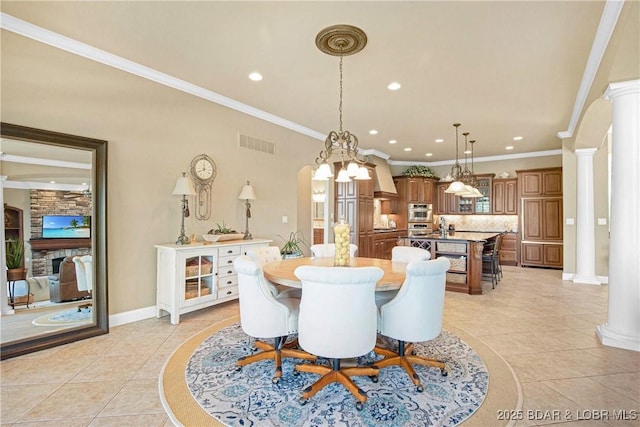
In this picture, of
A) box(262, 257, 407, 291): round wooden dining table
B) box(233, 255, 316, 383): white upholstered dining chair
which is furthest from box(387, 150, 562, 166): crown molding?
box(233, 255, 316, 383): white upholstered dining chair

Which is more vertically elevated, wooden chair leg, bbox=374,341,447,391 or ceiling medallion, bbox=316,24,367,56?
ceiling medallion, bbox=316,24,367,56

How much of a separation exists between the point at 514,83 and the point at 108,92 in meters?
4.77

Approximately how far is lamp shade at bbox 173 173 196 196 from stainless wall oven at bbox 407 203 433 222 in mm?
6486

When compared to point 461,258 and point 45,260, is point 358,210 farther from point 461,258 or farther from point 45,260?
point 45,260

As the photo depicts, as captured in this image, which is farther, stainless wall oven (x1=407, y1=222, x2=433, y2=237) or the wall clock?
stainless wall oven (x1=407, y1=222, x2=433, y2=237)

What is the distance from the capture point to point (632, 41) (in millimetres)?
2545

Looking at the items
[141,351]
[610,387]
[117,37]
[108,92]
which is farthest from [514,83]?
[141,351]

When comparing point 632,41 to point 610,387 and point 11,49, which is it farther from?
point 11,49

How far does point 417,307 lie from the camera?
2270 mm

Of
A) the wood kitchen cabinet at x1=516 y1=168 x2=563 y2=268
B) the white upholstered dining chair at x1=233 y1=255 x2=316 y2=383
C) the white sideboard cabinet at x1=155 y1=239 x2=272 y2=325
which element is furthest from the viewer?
the wood kitchen cabinet at x1=516 y1=168 x2=563 y2=268

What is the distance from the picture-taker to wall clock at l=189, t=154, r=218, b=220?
4.27 metres

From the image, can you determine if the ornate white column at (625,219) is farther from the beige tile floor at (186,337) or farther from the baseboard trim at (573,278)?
the baseboard trim at (573,278)

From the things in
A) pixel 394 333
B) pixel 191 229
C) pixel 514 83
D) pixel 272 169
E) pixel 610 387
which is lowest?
pixel 610 387

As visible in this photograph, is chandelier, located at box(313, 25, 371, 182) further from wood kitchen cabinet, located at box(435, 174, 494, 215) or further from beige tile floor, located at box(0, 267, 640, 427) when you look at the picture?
wood kitchen cabinet, located at box(435, 174, 494, 215)
